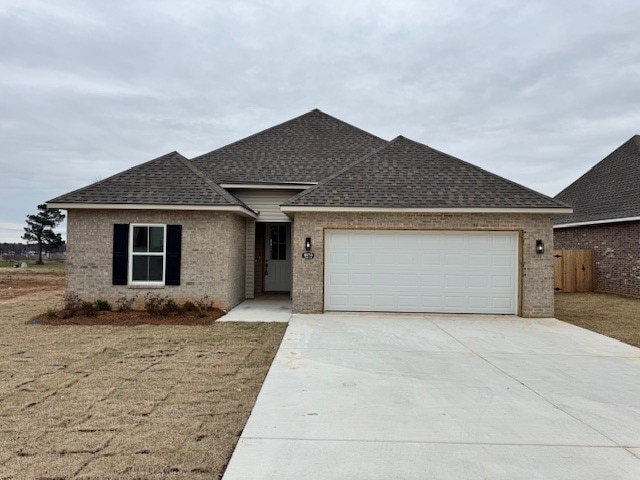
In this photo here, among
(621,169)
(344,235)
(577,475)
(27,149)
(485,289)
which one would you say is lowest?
(577,475)

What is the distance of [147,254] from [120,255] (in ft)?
2.21

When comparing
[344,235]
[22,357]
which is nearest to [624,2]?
[344,235]

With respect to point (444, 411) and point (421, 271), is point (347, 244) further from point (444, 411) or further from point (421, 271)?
point (444, 411)

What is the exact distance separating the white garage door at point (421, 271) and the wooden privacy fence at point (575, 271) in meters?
9.05

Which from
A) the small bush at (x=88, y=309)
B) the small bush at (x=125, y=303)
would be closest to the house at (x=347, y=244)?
the small bush at (x=125, y=303)

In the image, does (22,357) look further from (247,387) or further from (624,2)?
(624,2)

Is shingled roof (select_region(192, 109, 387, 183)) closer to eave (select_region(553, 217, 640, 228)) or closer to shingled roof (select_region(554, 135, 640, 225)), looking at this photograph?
eave (select_region(553, 217, 640, 228))

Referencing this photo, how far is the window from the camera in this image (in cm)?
1123

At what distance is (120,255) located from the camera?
36.5 feet

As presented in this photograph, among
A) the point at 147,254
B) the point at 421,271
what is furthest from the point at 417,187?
the point at 147,254

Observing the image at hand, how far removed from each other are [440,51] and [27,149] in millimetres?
25074

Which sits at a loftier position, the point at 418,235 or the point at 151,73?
the point at 151,73

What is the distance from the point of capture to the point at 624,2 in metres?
11.6

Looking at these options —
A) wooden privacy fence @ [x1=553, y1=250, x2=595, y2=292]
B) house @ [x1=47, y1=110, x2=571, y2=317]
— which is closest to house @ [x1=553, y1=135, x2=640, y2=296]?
wooden privacy fence @ [x1=553, y1=250, x2=595, y2=292]
